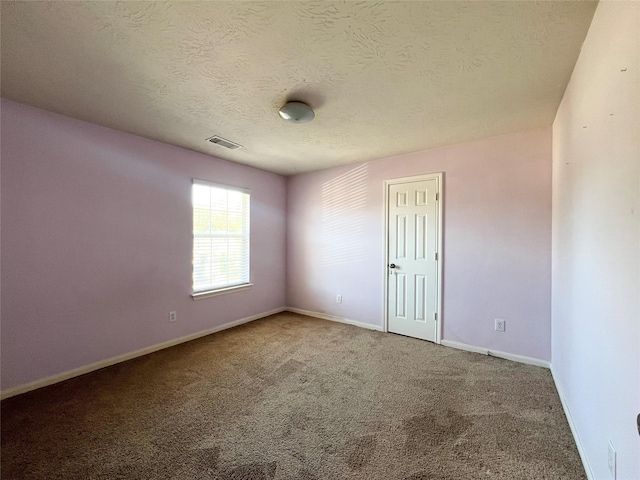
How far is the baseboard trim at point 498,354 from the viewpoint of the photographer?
2629 millimetres

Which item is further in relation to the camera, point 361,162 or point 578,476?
point 361,162

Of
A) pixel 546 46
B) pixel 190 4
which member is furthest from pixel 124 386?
pixel 546 46

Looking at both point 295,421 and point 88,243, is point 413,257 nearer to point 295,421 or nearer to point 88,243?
point 295,421

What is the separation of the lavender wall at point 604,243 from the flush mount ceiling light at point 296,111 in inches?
66.8

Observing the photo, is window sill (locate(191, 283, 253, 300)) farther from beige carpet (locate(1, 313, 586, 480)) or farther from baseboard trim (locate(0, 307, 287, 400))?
beige carpet (locate(1, 313, 586, 480))

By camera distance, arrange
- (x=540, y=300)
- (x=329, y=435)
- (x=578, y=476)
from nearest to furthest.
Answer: (x=578, y=476), (x=329, y=435), (x=540, y=300)

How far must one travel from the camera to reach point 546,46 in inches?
59.2

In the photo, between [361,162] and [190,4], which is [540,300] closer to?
[361,162]

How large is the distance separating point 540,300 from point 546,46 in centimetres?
227

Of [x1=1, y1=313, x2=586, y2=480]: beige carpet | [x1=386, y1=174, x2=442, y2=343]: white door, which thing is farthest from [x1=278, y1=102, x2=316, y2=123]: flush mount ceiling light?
[x1=1, y1=313, x2=586, y2=480]: beige carpet

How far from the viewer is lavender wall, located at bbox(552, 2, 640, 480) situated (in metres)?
0.96

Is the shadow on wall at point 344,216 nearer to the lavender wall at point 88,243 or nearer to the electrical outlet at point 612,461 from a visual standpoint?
the lavender wall at point 88,243

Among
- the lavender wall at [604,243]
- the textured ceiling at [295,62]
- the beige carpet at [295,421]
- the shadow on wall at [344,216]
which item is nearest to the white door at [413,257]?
the shadow on wall at [344,216]

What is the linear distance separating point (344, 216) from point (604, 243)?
118 inches
